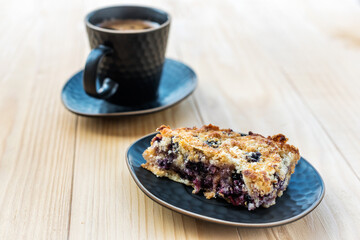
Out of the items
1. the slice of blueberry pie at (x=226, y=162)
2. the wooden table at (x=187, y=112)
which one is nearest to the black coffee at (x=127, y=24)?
the wooden table at (x=187, y=112)

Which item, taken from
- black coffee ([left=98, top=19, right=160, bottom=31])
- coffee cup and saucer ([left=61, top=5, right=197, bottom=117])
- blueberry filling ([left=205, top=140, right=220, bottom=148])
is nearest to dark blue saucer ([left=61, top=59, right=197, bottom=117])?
coffee cup and saucer ([left=61, top=5, right=197, bottom=117])

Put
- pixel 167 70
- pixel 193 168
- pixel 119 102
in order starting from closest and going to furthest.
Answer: pixel 193 168 → pixel 119 102 → pixel 167 70

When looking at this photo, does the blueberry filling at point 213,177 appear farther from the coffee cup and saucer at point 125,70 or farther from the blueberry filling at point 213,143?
the coffee cup and saucer at point 125,70

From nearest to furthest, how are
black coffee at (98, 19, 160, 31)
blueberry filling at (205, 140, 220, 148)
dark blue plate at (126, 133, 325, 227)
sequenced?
dark blue plate at (126, 133, 325, 227), blueberry filling at (205, 140, 220, 148), black coffee at (98, 19, 160, 31)

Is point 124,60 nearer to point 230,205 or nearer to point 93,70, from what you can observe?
point 93,70

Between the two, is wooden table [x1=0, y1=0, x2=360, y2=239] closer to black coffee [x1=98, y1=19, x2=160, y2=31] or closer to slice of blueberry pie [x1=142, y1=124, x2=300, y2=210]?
slice of blueberry pie [x1=142, y1=124, x2=300, y2=210]

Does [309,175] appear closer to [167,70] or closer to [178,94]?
[178,94]

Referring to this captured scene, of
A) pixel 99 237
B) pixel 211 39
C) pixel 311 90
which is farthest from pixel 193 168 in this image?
pixel 211 39
